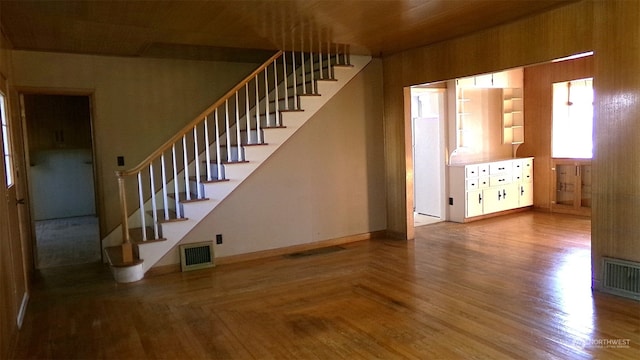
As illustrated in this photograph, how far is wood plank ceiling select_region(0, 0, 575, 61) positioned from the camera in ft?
11.9

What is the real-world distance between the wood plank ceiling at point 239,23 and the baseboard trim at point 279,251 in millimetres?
2431

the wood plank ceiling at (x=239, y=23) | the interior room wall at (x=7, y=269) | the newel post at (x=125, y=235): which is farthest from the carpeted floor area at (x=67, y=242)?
the wood plank ceiling at (x=239, y=23)

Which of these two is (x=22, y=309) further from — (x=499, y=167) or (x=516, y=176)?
(x=516, y=176)

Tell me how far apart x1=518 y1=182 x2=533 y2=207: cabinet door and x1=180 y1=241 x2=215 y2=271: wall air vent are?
5396 millimetres

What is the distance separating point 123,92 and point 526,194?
658 centimetres

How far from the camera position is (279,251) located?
555 centimetres

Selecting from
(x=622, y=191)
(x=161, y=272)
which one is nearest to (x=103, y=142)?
(x=161, y=272)

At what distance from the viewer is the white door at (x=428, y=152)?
725 centimetres

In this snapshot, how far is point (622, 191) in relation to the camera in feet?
12.1

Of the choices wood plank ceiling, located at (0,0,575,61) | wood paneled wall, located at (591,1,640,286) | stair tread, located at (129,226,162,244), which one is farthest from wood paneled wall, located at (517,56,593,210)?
stair tread, located at (129,226,162,244)

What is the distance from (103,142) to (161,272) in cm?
182

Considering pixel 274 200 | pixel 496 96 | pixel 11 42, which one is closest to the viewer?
pixel 11 42

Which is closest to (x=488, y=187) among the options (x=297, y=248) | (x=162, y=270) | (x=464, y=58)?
(x=464, y=58)

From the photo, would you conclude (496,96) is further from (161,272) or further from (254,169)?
(161,272)
